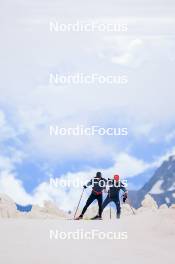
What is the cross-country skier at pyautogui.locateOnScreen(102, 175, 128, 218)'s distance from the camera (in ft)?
18.5

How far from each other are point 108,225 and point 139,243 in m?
0.33

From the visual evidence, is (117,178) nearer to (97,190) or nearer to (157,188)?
(97,190)

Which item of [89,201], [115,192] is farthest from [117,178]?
[89,201]

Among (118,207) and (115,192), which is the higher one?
(115,192)

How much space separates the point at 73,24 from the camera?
571 centimetres

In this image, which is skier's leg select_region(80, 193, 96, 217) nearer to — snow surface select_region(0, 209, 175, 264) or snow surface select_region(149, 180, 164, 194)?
snow surface select_region(0, 209, 175, 264)

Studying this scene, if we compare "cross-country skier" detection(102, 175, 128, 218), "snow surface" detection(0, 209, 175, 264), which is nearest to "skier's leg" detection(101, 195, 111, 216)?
"cross-country skier" detection(102, 175, 128, 218)

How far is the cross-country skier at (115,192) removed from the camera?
5637mm

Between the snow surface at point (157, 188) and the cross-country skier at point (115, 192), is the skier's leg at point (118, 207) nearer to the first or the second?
the cross-country skier at point (115, 192)

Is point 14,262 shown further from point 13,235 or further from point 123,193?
point 123,193

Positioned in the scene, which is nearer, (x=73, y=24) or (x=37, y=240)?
(x=37, y=240)

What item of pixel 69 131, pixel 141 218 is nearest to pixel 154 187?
pixel 141 218

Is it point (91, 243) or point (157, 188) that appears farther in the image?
point (157, 188)

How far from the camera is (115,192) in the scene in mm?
5746
